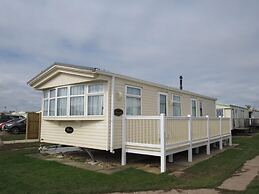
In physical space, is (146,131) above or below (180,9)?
below

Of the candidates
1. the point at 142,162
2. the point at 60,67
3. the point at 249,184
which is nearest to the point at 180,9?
the point at 60,67

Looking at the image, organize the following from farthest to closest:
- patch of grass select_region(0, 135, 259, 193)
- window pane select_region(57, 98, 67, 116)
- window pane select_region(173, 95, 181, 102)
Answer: window pane select_region(173, 95, 181, 102)
window pane select_region(57, 98, 67, 116)
patch of grass select_region(0, 135, 259, 193)

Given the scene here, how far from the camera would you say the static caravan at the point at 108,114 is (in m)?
8.76

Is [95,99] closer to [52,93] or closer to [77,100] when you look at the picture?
[77,100]

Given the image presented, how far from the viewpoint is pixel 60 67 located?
10133 mm

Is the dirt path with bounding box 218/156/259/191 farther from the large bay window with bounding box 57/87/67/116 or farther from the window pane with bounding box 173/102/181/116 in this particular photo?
the large bay window with bounding box 57/87/67/116

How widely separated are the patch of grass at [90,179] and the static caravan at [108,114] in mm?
1131

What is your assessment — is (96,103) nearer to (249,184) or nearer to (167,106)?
(167,106)

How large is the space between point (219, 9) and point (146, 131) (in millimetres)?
5583

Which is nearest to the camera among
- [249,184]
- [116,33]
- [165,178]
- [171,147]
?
[249,184]

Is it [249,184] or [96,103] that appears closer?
[249,184]

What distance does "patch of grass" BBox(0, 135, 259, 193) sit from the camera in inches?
234

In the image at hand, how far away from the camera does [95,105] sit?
928 cm

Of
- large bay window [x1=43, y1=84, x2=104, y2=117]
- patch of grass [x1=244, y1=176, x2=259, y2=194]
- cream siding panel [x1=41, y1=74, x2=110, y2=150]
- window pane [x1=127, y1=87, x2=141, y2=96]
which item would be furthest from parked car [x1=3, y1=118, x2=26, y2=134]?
patch of grass [x1=244, y1=176, x2=259, y2=194]
